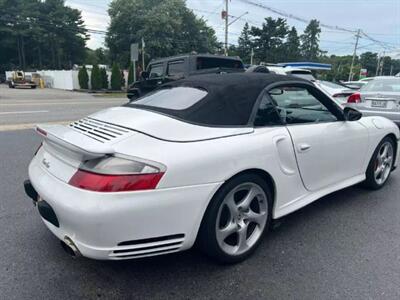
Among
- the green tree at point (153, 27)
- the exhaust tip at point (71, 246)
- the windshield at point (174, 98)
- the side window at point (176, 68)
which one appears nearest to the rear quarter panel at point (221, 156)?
the windshield at point (174, 98)

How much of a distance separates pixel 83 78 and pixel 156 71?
76.0ft

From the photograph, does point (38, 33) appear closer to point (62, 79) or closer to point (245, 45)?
point (62, 79)

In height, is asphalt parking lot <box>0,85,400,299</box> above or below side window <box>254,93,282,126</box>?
below

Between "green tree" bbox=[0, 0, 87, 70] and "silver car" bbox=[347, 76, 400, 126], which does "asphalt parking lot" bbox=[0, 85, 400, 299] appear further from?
"green tree" bbox=[0, 0, 87, 70]

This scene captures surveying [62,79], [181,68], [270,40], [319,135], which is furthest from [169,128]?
[270,40]

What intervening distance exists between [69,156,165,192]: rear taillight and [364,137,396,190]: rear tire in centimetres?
295

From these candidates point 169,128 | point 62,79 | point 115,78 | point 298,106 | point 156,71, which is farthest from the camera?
point 62,79

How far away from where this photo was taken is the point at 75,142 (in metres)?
2.09

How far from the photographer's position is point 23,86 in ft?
104

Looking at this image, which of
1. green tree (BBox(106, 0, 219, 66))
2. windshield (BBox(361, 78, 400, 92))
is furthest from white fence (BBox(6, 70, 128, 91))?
windshield (BBox(361, 78, 400, 92))

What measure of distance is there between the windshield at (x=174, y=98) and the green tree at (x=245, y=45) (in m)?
70.5

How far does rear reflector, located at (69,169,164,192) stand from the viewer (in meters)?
1.83

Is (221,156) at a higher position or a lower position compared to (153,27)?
lower

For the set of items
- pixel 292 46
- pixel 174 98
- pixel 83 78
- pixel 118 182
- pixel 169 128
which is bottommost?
pixel 83 78
